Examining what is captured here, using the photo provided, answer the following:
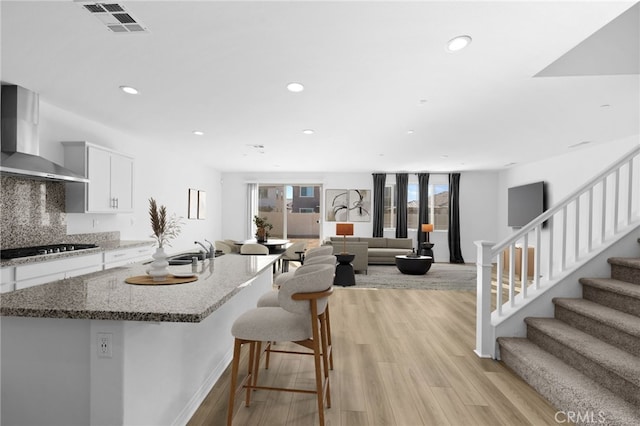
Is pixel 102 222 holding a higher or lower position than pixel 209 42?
lower

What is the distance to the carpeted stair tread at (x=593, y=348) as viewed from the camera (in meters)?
1.99

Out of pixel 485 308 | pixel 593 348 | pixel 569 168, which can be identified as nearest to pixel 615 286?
pixel 593 348

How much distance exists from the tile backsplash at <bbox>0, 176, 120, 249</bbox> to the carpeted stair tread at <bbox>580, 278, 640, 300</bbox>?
5.67 meters

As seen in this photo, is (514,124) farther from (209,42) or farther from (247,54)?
(209,42)

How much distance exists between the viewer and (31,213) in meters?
3.76

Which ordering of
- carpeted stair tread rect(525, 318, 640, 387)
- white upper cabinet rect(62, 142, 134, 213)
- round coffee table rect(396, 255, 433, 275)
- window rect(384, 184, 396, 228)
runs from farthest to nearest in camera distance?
1. window rect(384, 184, 396, 228)
2. round coffee table rect(396, 255, 433, 275)
3. white upper cabinet rect(62, 142, 134, 213)
4. carpeted stair tread rect(525, 318, 640, 387)

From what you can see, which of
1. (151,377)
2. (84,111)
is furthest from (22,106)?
(151,377)

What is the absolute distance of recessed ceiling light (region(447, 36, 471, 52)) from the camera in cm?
240

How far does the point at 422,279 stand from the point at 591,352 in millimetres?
4530

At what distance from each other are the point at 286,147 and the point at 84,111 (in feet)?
10.4

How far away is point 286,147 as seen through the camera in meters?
6.32

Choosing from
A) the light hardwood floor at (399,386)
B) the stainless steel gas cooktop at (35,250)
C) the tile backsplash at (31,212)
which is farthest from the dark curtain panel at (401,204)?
the tile backsplash at (31,212)

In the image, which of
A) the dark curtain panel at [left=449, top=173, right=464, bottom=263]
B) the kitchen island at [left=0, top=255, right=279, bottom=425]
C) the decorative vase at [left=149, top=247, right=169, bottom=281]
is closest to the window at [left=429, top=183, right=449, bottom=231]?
the dark curtain panel at [left=449, top=173, right=464, bottom=263]

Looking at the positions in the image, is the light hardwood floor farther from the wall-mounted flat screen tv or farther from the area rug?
the wall-mounted flat screen tv
